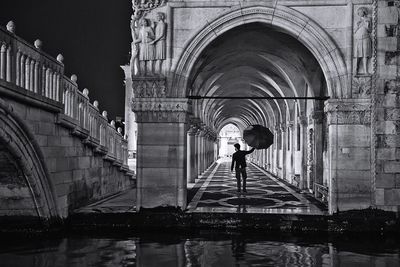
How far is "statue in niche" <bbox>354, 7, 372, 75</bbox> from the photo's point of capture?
9.70m

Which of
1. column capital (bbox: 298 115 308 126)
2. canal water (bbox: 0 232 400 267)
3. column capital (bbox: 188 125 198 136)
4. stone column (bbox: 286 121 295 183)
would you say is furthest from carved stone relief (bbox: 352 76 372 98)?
column capital (bbox: 188 125 198 136)

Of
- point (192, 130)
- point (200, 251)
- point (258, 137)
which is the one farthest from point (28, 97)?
point (192, 130)

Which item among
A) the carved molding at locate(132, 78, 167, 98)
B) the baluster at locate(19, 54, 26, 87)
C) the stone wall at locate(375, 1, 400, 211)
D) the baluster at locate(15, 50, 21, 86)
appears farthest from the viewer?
the carved molding at locate(132, 78, 167, 98)

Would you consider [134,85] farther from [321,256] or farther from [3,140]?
[321,256]

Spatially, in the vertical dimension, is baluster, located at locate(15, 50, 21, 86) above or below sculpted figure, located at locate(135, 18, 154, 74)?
below

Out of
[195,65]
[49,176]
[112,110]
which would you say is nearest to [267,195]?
[195,65]

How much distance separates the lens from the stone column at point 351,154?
9789mm

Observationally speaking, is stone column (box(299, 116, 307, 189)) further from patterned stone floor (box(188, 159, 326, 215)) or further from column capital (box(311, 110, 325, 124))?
column capital (box(311, 110, 325, 124))

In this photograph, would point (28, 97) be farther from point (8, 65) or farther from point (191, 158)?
point (191, 158)

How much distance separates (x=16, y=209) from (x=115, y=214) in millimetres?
2057

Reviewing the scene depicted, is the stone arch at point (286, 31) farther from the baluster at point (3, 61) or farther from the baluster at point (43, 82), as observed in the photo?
the baluster at point (3, 61)

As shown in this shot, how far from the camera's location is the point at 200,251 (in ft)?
25.3

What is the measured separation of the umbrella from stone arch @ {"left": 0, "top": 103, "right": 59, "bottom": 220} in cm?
651

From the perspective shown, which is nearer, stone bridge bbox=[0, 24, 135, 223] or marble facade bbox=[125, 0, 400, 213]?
stone bridge bbox=[0, 24, 135, 223]
